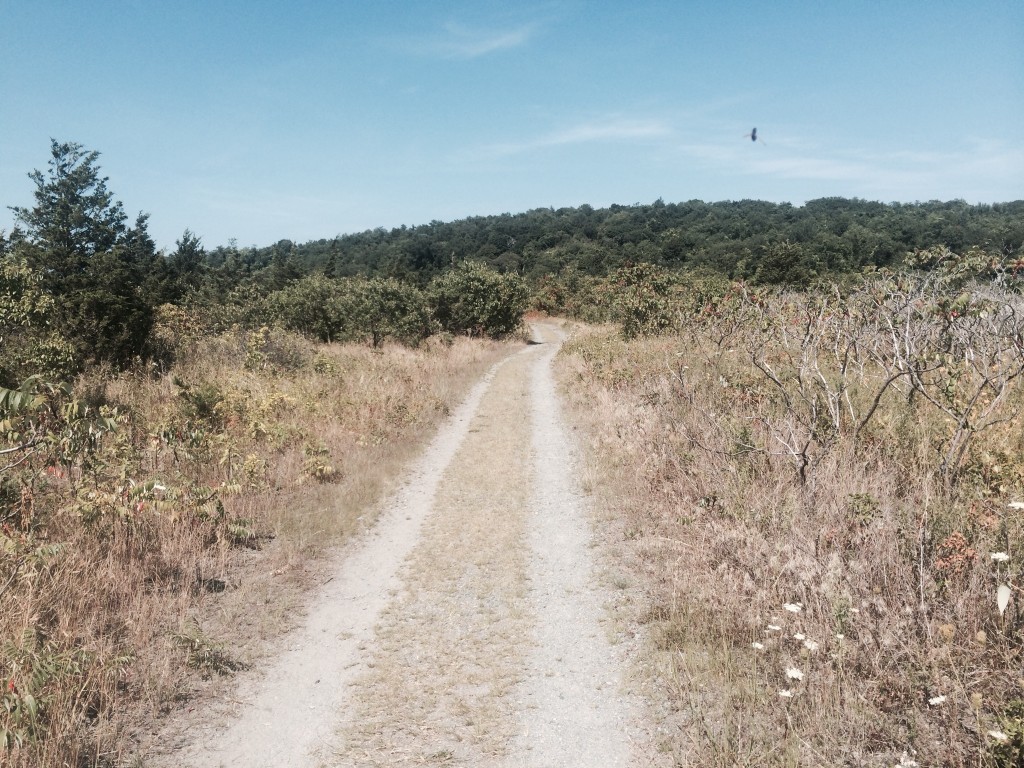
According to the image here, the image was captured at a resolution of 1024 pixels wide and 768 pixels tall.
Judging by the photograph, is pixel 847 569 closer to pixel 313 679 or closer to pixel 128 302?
pixel 313 679

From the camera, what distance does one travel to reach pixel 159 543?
6289mm

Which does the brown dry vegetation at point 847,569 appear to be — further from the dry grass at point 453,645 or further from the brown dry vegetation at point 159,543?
the brown dry vegetation at point 159,543

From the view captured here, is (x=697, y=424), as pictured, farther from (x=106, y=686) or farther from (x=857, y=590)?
(x=106, y=686)

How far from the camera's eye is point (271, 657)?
4992 millimetres

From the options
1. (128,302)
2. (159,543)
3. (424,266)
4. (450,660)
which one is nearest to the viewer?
(450,660)

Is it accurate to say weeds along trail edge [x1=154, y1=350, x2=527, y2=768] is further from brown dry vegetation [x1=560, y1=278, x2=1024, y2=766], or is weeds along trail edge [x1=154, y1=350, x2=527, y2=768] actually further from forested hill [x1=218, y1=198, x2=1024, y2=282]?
forested hill [x1=218, y1=198, x2=1024, y2=282]

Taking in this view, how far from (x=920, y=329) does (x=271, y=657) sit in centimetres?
738

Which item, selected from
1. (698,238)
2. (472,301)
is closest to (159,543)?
(472,301)

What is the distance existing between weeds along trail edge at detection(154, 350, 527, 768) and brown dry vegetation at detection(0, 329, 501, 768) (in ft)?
1.17

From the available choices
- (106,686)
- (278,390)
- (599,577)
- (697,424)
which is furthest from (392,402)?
(106,686)

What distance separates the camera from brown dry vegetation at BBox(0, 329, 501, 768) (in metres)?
3.88

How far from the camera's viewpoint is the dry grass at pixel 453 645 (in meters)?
4.02

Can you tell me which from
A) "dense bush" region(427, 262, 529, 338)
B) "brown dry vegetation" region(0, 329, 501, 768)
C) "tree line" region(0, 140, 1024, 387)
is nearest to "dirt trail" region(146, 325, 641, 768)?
"brown dry vegetation" region(0, 329, 501, 768)

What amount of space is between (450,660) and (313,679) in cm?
112
